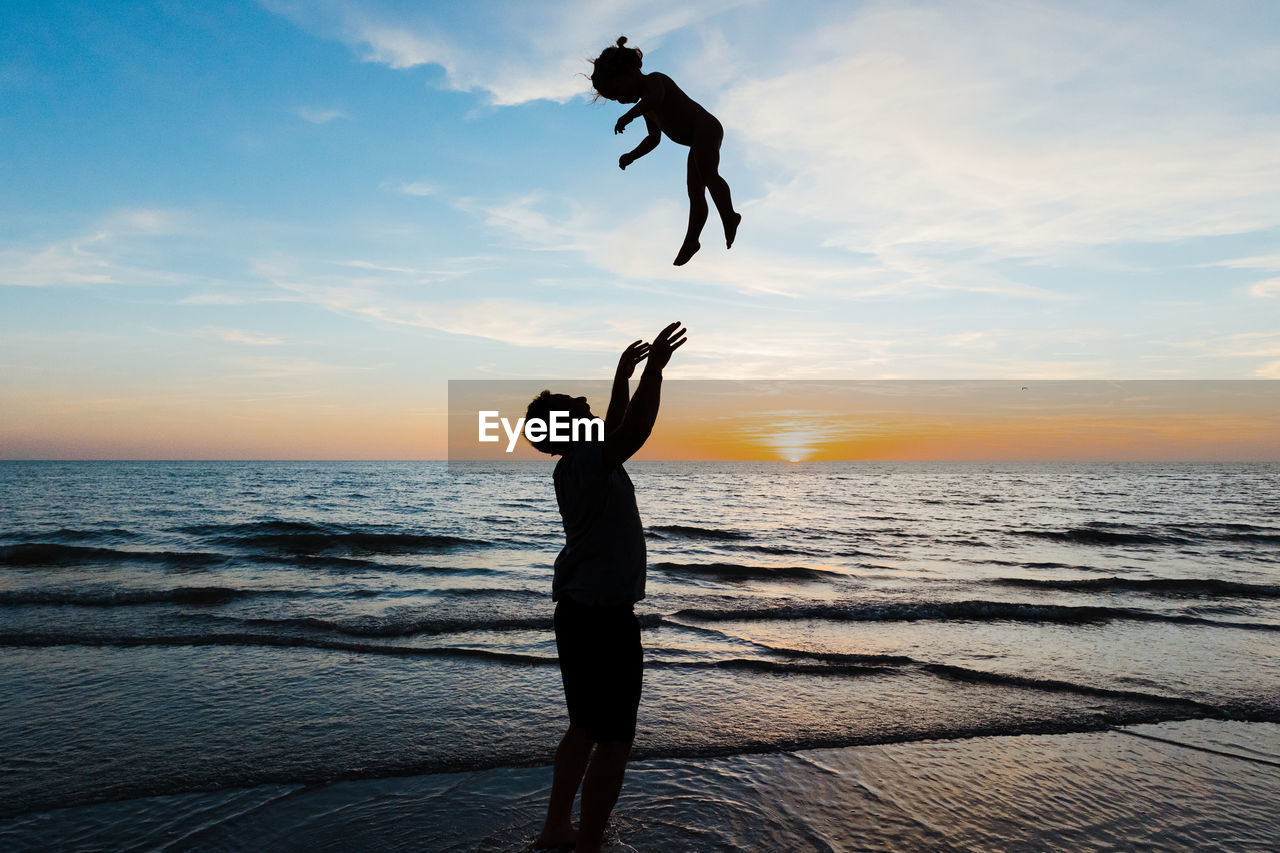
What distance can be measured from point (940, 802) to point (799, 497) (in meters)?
40.3

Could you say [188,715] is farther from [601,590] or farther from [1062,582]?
[1062,582]

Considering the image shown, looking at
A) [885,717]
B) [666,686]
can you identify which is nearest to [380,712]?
[666,686]

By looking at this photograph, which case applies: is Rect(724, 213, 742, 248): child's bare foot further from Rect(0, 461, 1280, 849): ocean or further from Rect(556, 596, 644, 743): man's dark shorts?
Rect(0, 461, 1280, 849): ocean

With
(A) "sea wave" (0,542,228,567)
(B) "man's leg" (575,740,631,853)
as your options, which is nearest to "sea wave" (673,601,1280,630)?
(B) "man's leg" (575,740,631,853)

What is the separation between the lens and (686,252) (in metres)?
2.94

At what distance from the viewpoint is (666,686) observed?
6.38 meters

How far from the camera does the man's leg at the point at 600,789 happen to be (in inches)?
119

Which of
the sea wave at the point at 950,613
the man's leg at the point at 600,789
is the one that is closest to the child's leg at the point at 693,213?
the man's leg at the point at 600,789

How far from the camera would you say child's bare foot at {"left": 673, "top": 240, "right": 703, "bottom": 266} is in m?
2.94

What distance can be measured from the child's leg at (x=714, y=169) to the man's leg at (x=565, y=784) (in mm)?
2608

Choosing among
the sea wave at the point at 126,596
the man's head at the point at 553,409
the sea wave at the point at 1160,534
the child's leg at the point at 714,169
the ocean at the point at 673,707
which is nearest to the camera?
the child's leg at the point at 714,169

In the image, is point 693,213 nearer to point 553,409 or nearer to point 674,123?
point 674,123

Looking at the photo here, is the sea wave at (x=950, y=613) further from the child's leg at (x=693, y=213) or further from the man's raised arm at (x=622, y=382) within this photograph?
the child's leg at (x=693, y=213)

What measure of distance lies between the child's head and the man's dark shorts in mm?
2169
